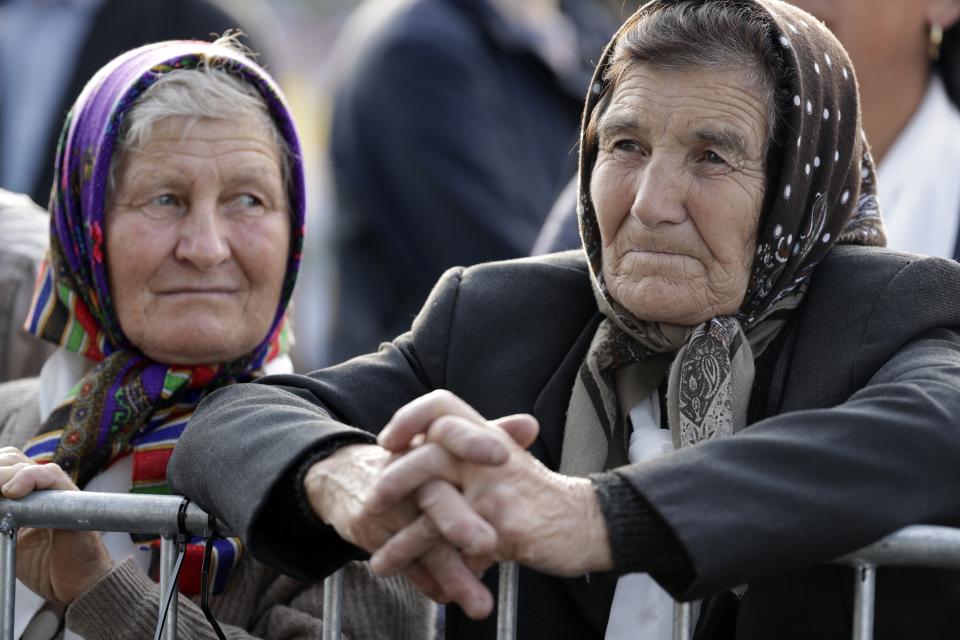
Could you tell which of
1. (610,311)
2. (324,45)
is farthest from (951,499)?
(324,45)

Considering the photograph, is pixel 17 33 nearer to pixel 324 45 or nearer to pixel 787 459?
pixel 787 459

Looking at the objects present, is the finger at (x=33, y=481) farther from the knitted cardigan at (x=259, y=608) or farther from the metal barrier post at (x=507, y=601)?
the metal barrier post at (x=507, y=601)

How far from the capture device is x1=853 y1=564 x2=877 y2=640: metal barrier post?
2.59 meters

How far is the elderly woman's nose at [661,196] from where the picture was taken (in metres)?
3.20

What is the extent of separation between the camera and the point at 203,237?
3.76m

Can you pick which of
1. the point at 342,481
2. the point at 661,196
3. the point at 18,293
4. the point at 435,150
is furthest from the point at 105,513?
the point at 435,150

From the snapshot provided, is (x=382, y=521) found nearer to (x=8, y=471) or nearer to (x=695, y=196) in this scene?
(x=8, y=471)

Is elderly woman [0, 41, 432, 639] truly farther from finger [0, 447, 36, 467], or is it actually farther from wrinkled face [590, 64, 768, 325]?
wrinkled face [590, 64, 768, 325]

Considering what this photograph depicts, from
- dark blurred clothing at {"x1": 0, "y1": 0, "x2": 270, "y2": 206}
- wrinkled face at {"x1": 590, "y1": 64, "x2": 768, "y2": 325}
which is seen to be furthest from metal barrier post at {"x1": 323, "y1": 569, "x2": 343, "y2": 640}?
dark blurred clothing at {"x1": 0, "y1": 0, "x2": 270, "y2": 206}

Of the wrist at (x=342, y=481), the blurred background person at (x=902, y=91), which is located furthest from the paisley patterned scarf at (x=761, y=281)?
the blurred background person at (x=902, y=91)

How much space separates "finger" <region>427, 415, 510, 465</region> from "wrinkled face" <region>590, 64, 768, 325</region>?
2.43ft

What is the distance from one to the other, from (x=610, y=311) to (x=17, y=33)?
4.20 metres

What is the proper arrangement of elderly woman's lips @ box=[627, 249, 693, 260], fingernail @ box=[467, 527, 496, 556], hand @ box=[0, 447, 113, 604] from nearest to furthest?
1. fingernail @ box=[467, 527, 496, 556]
2. elderly woman's lips @ box=[627, 249, 693, 260]
3. hand @ box=[0, 447, 113, 604]

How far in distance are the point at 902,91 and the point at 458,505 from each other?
8.88 feet
